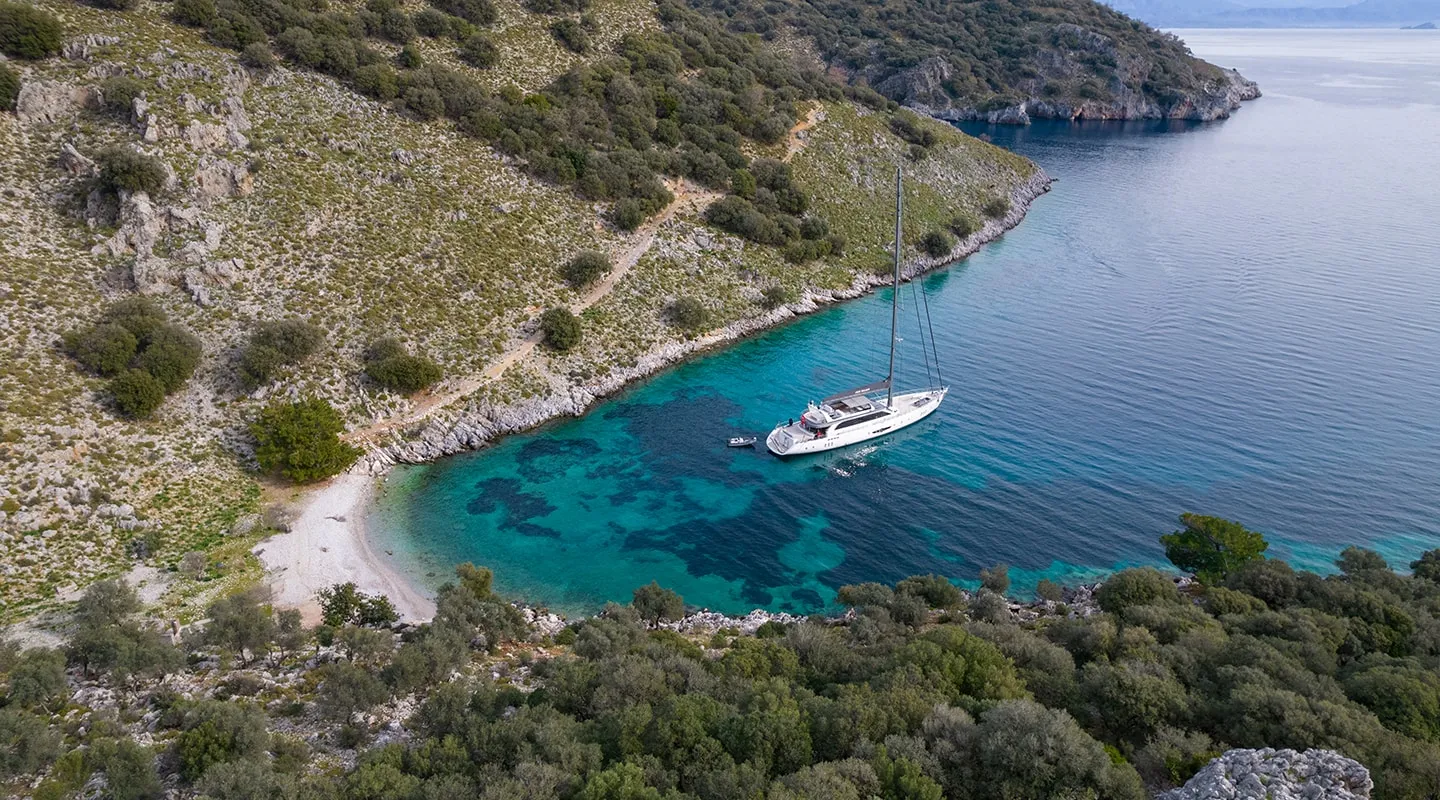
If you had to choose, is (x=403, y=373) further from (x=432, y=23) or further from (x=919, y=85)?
(x=919, y=85)

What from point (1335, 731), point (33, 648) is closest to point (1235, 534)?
point (1335, 731)

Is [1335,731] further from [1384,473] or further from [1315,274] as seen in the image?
[1315,274]

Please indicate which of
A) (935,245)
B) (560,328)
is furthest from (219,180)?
(935,245)

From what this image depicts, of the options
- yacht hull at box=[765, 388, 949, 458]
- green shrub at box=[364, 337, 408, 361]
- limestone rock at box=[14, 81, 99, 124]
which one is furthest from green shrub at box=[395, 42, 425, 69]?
yacht hull at box=[765, 388, 949, 458]

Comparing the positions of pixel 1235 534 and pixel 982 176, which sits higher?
pixel 982 176

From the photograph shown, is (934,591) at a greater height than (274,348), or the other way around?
(274,348)

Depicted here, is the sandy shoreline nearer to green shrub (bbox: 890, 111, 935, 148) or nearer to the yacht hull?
the yacht hull
